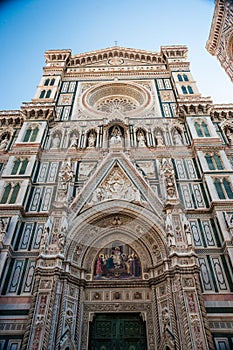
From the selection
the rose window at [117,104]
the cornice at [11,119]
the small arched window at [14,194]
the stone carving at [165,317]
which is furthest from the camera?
the rose window at [117,104]

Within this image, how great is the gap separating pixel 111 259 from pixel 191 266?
250 cm

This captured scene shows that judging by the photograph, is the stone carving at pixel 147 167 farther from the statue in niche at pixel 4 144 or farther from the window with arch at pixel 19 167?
the statue in niche at pixel 4 144

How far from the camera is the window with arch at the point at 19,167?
10729 mm

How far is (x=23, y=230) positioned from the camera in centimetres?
909

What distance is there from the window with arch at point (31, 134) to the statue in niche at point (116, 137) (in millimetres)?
3310

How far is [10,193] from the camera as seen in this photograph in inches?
390

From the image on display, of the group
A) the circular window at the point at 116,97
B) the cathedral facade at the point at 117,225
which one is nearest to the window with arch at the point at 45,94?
the cathedral facade at the point at 117,225

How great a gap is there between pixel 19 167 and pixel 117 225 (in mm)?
4460

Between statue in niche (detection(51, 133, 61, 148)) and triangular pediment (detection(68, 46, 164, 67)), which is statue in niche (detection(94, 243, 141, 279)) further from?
triangular pediment (detection(68, 46, 164, 67))

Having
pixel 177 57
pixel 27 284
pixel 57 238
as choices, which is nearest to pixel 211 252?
pixel 57 238

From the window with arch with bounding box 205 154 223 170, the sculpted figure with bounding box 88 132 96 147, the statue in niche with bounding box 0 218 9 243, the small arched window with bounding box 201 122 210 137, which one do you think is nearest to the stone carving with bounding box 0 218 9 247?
the statue in niche with bounding box 0 218 9 243

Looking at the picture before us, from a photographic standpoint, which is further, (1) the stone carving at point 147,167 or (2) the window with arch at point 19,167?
(1) the stone carving at point 147,167

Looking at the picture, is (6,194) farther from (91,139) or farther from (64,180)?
(91,139)

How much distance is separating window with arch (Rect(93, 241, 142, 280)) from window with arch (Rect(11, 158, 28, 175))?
4363 millimetres
